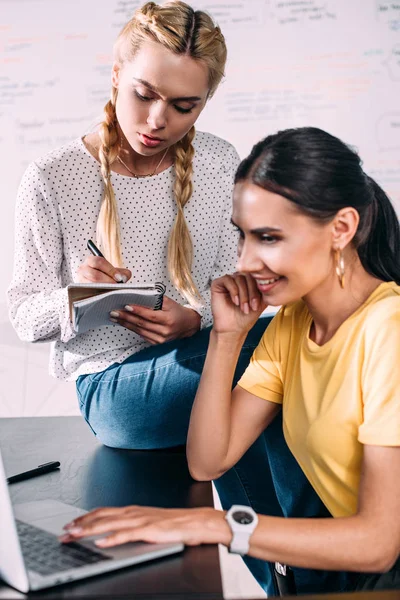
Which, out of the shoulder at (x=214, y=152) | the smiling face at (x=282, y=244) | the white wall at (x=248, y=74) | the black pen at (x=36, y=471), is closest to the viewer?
the smiling face at (x=282, y=244)

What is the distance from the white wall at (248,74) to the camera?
11.1ft

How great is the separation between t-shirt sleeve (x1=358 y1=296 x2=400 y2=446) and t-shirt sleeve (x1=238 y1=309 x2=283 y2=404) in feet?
0.93

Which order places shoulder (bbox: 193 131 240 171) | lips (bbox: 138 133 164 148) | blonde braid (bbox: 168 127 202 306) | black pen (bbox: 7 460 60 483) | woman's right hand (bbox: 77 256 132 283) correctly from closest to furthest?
1. black pen (bbox: 7 460 60 483)
2. woman's right hand (bbox: 77 256 132 283)
3. lips (bbox: 138 133 164 148)
4. blonde braid (bbox: 168 127 202 306)
5. shoulder (bbox: 193 131 240 171)

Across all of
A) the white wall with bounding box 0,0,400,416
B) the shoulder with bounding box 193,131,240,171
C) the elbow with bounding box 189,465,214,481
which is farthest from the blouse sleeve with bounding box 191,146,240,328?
the white wall with bounding box 0,0,400,416

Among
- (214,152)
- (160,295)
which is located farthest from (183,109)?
(160,295)

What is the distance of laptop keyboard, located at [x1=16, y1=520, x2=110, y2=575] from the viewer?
95 cm

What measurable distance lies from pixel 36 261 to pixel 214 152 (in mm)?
540

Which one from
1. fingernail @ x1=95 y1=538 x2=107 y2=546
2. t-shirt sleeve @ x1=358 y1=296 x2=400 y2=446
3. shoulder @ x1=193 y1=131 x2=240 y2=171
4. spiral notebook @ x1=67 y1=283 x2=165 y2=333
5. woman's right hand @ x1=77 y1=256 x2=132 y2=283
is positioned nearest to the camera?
fingernail @ x1=95 y1=538 x2=107 y2=546

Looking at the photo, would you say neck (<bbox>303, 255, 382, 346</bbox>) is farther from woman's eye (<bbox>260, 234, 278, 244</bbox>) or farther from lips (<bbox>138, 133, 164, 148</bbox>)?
lips (<bbox>138, 133, 164, 148</bbox>)

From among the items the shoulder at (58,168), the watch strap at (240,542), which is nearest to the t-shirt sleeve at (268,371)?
the watch strap at (240,542)

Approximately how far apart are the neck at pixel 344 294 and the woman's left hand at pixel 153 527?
16.7 inches

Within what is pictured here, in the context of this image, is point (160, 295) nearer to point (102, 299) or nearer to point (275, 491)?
point (102, 299)

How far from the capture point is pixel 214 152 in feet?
7.05

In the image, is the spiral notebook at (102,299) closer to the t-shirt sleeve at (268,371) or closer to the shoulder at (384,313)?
the t-shirt sleeve at (268,371)
